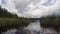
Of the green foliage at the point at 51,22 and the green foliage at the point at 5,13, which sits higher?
the green foliage at the point at 5,13

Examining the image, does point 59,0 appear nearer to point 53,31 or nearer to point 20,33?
point 53,31

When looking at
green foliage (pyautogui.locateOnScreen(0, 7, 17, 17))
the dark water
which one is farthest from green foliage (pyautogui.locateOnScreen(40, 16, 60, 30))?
green foliage (pyautogui.locateOnScreen(0, 7, 17, 17))

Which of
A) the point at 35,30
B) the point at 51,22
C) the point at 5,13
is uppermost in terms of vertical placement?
the point at 5,13

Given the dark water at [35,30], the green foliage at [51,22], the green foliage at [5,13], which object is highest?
the green foliage at [5,13]

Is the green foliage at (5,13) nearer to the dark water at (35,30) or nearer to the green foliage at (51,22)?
the dark water at (35,30)

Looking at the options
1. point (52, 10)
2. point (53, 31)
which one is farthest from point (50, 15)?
point (53, 31)

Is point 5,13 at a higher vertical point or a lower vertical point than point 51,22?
higher

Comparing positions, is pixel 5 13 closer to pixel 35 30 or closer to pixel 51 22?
pixel 35 30

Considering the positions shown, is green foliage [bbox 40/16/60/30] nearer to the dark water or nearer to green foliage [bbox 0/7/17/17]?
the dark water

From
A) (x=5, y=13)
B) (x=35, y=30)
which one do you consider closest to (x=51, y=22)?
(x=35, y=30)

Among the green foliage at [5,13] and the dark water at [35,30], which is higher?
the green foliage at [5,13]

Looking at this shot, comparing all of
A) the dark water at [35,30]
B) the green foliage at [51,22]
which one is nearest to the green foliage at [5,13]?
the dark water at [35,30]

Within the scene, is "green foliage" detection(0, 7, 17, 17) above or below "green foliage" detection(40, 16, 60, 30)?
above

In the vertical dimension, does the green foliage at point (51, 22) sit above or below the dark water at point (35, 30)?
above
